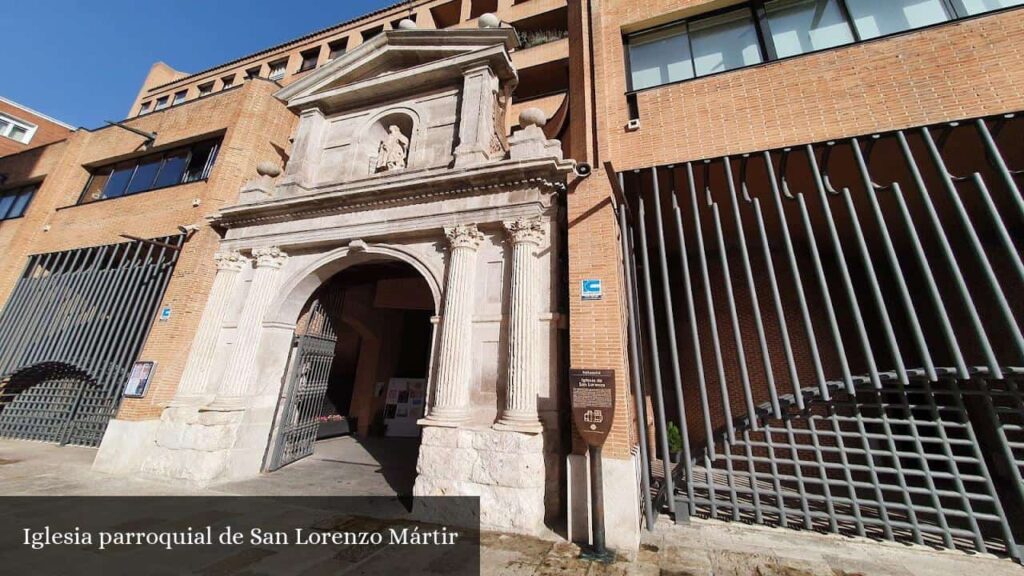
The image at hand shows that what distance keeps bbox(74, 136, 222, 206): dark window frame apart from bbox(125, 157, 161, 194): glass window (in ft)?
0.20

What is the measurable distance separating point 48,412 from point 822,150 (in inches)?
736

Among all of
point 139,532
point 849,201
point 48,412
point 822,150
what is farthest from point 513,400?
point 48,412

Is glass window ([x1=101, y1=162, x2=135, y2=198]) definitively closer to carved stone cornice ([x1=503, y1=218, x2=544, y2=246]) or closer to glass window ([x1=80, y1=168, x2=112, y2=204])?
glass window ([x1=80, y1=168, x2=112, y2=204])

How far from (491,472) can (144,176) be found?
14710mm

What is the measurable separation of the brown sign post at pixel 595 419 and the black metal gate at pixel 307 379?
259 inches

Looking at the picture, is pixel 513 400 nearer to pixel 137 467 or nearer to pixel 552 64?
pixel 137 467

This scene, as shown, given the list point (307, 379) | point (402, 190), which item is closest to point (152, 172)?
point (307, 379)

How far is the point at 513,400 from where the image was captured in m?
5.42

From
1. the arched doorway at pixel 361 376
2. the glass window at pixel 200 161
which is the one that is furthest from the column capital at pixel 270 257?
the glass window at pixel 200 161

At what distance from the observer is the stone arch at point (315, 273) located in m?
7.33

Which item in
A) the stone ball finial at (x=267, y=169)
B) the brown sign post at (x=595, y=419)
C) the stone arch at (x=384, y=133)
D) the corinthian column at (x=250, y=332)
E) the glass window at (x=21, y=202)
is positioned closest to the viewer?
the brown sign post at (x=595, y=419)

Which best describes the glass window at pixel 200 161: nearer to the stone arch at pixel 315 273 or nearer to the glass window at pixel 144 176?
the glass window at pixel 144 176

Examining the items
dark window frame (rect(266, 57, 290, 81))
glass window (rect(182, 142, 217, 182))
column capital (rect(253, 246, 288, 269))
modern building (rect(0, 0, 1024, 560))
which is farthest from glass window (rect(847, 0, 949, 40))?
dark window frame (rect(266, 57, 290, 81))
